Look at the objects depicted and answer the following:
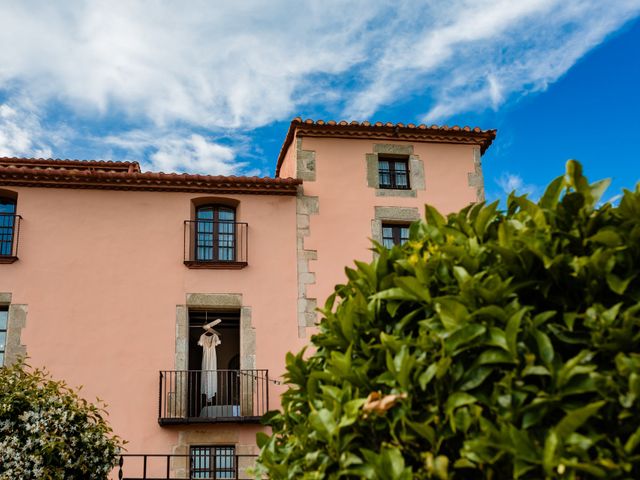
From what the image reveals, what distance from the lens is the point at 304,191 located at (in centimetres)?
1569

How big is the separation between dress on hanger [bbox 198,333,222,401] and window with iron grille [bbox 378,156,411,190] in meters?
4.96

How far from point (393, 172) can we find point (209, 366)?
575 cm

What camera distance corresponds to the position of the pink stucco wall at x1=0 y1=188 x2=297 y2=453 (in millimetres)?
13953

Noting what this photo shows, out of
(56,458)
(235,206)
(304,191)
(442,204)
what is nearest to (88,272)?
(235,206)

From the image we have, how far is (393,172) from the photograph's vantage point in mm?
16359

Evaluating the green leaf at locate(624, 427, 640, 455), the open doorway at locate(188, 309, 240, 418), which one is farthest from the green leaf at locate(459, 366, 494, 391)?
the open doorway at locate(188, 309, 240, 418)

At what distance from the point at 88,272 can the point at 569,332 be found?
1293 centimetres

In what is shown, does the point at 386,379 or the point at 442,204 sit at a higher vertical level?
the point at 442,204

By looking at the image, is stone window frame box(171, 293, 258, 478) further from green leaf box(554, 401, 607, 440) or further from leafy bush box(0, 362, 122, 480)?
green leaf box(554, 401, 607, 440)

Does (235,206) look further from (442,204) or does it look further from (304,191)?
(442,204)

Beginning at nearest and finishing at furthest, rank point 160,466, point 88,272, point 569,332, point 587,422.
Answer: point 587,422 → point 569,332 → point 160,466 → point 88,272

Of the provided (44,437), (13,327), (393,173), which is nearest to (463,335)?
(44,437)

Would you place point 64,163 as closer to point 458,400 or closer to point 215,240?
point 215,240

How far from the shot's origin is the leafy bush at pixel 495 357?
2643 millimetres
